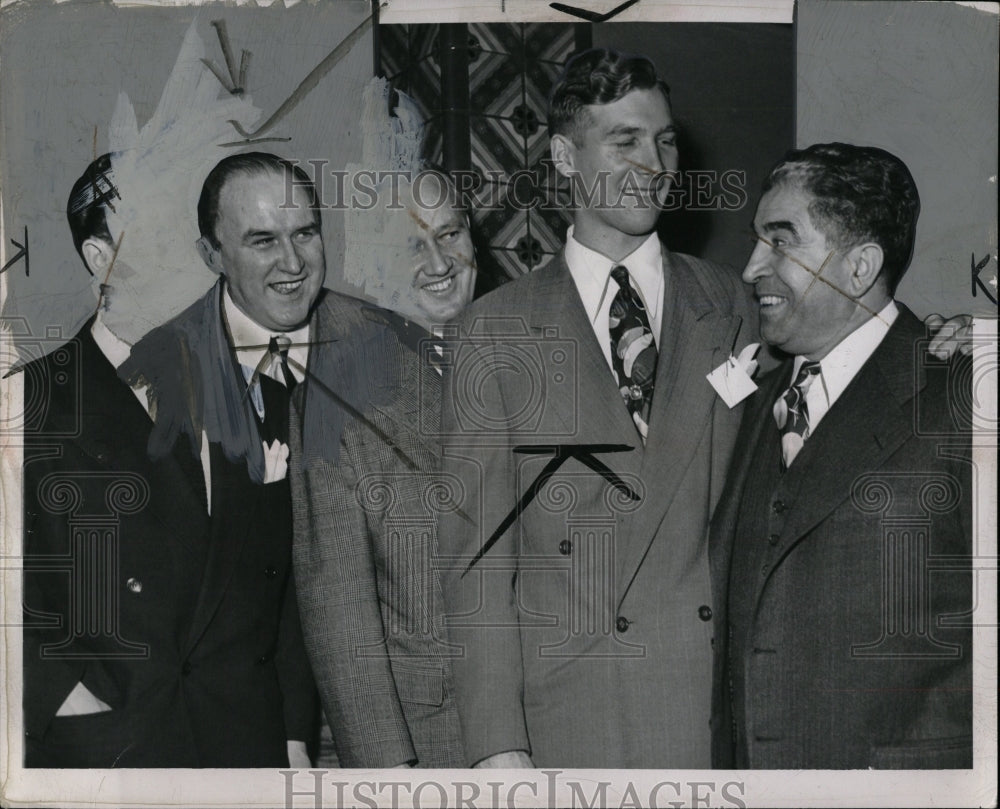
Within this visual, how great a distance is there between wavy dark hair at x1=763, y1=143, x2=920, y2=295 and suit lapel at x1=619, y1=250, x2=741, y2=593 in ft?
1.09

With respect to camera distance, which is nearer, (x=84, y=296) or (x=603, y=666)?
(x=603, y=666)

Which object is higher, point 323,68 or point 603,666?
point 323,68

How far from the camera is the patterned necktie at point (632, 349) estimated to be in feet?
9.74

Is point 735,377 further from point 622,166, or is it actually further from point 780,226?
point 622,166

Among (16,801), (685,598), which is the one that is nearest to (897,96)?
(685,598)

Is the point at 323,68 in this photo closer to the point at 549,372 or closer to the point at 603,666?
the point at 549,372

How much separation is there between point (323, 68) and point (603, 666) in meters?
1.67

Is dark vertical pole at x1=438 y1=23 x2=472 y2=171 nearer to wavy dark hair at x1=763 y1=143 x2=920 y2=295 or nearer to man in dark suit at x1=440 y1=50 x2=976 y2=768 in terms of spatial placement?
man in dark suit at x1=440 y1=50 x2=976 y2=768

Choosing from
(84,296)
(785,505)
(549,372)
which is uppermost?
(84,296)

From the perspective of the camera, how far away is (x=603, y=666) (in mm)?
2922

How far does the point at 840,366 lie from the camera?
292cm

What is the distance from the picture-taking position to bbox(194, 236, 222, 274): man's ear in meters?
3.07

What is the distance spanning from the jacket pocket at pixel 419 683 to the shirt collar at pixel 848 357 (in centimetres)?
116

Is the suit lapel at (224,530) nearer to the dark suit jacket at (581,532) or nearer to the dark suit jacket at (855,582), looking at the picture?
the dark suit jacket at (581,532)
